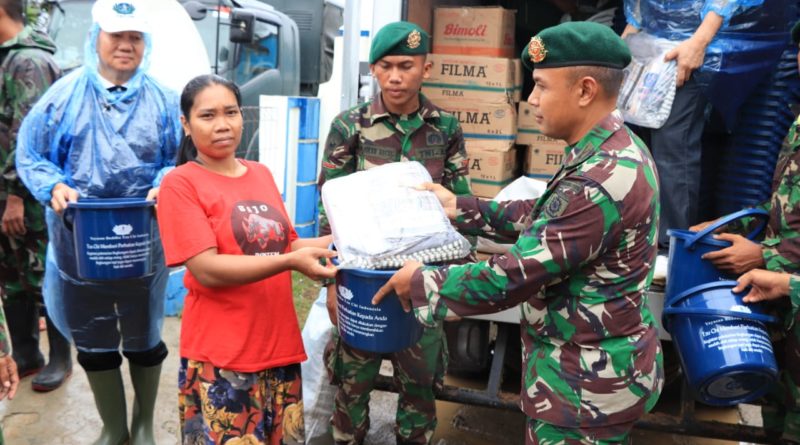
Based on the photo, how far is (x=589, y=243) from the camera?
2057mm

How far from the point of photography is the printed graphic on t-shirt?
242 centimetres

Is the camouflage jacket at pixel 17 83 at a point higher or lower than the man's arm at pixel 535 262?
higher

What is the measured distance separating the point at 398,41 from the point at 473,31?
4.36 ft

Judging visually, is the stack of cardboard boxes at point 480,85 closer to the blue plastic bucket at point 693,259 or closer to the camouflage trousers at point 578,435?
the blue plastic bucket at point 693,259

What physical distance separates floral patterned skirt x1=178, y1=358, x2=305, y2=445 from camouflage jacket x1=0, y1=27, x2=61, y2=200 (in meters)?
2.11

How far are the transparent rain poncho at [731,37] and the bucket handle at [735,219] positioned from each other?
3.18 feet

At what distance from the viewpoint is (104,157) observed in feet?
10.4

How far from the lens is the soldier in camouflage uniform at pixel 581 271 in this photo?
208 centimetres

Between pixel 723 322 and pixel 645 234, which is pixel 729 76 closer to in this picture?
pixel 723 322

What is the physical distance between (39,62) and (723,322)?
358 centimetres

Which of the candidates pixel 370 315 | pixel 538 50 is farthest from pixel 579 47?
pixel 370 315

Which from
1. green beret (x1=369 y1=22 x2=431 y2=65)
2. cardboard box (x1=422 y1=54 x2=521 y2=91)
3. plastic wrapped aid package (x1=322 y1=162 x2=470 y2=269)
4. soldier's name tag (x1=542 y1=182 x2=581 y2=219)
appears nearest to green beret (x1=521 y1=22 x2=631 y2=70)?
soldier's name tag (x1=542 y1=182 x2=581 y2=219)

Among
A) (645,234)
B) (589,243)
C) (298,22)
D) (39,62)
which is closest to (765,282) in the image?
(645,234)

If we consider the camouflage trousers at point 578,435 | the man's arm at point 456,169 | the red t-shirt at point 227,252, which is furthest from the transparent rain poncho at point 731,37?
the red t-shirt at point 227,252
